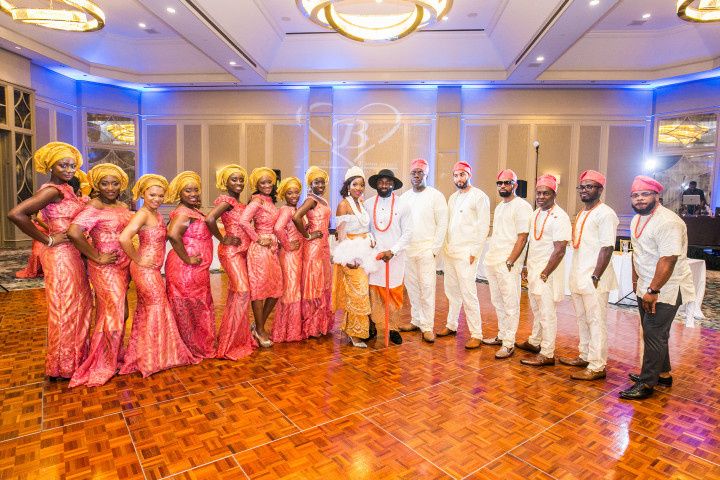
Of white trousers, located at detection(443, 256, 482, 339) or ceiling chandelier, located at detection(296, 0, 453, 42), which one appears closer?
ceiling chandelier, located at detection(296, 0, 453, 42)

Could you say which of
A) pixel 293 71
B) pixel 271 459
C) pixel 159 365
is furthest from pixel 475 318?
pixel 293 71

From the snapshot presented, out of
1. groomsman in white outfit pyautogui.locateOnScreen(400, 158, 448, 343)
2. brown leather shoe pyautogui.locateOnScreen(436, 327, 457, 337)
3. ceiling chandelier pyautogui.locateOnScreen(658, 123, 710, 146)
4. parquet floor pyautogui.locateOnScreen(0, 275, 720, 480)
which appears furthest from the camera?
ceiling chandelier pyautogui.locateOnScreen(658, 123, 710, 146)

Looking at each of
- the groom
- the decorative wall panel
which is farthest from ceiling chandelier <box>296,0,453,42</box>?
the decorative wall panel

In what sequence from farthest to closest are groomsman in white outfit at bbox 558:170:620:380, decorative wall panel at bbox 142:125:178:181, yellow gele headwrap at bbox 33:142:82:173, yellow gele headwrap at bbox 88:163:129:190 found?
decorative wall panel at bbox 142:125:178:181
groomsman in white outfit at bbox 558:170:620:380
yellow gele headwrap at bbox 88:163:129:190
yellow gele headwrap at bbox 33:142:82:173

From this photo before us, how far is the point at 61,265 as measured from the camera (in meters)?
3.14

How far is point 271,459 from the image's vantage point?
2387mm

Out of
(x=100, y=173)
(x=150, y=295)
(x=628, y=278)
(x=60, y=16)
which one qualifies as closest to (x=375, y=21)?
(x=100, y=173)

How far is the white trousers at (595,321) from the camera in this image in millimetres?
3438

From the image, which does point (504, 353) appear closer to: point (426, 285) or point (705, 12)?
point (426, 285)

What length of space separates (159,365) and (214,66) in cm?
959

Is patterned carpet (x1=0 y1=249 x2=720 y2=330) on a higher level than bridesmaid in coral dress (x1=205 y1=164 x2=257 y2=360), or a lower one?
lower

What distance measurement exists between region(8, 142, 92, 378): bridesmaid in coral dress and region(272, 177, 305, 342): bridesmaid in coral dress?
5.29ft

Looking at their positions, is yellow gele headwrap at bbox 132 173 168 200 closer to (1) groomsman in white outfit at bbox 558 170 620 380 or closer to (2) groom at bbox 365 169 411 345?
(2) groom at bbox 365 169 411 345

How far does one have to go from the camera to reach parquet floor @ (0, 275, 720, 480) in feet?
7.67
